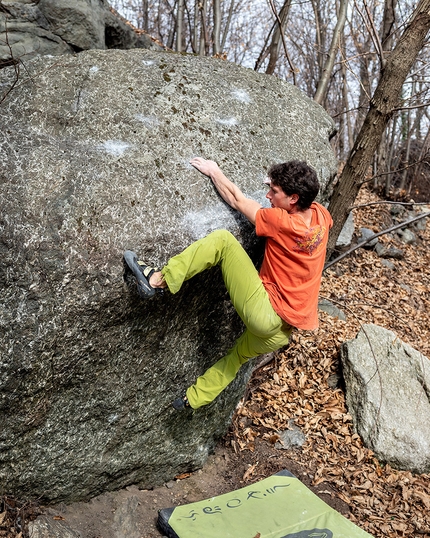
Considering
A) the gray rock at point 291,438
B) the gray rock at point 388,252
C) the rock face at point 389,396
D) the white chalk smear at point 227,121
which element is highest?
the white chalk smear at point 227,121

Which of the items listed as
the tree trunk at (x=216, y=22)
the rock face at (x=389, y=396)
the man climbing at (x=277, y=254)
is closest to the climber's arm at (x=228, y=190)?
the man climbing at (x=277, y=254)

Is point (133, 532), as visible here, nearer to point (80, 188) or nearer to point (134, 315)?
point (134, 315)

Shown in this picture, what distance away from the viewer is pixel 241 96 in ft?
15.1

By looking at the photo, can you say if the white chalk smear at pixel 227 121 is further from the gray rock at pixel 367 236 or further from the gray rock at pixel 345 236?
the gray rock at pixel 367 236

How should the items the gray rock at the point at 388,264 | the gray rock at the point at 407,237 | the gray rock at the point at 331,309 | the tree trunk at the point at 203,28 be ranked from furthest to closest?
the gray rock at the point at 407,237
the gray rock at the point at 388,264
the tree trunk at the point at 203,28
the gray rock at the point at 331,309

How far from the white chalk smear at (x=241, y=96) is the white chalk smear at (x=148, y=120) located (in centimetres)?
92

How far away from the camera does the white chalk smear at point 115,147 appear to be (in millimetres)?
3713

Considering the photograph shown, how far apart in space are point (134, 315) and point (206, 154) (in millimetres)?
1416

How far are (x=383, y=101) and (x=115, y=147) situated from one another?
3046 mm

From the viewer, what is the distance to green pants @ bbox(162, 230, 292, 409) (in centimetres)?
353

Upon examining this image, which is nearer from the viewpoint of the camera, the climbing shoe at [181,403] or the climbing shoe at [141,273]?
the climbing shoe at [141,273]

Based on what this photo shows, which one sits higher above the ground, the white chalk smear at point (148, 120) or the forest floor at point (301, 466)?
the white chalk smear at point (148, 120)

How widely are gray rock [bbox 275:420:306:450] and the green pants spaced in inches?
56.7

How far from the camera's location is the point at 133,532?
4.02m
